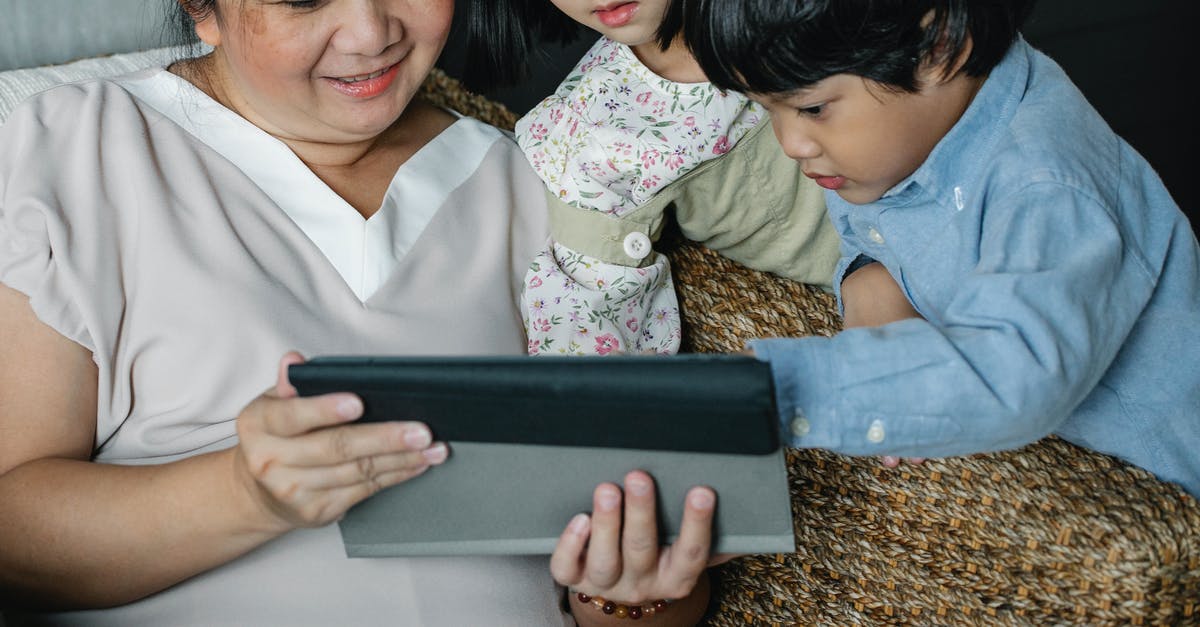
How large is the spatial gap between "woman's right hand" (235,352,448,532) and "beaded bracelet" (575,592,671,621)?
33cm

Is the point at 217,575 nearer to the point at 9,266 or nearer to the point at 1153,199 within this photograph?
the point at 9,266

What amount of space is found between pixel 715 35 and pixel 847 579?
526mm

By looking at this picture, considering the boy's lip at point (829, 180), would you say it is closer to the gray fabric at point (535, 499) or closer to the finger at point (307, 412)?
the gray fabric at point (535, 499)

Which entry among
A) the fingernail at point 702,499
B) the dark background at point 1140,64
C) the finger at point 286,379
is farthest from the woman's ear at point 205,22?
the dark background at point 1140,64

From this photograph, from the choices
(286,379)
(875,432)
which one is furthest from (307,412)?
(875,432)

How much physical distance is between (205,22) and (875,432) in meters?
0.77

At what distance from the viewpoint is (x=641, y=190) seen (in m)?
1.21

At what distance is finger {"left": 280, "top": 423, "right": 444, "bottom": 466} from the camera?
83 centimetres

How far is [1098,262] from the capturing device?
835 millimetres

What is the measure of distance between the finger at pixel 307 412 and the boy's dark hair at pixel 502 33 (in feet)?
1.95

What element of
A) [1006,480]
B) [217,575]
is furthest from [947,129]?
[217,575]

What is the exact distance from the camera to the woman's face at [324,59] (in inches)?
41.7

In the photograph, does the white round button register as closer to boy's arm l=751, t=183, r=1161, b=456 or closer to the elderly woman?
boy's arm l=751, t=183, r=1161, b=456

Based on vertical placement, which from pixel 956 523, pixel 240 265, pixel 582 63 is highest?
pixel 582 63
